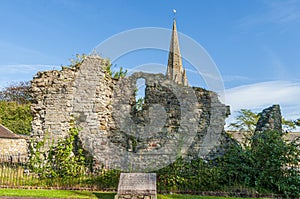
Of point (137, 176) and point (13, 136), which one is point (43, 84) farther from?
point (13, 136)

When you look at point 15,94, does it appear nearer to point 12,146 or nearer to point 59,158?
point 12,146

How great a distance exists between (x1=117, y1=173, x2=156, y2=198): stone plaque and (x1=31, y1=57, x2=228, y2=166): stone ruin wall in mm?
2844

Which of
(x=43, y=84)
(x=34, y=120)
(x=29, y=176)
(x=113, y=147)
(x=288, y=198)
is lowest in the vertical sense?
(x=288, y=198)

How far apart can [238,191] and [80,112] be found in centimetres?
666

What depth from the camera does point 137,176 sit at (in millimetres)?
8898

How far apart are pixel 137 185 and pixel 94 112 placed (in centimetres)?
464

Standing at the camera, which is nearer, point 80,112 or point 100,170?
point 100,170

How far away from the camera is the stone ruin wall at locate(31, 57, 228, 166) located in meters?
11.6

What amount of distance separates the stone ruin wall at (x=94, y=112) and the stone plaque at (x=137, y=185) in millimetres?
2844

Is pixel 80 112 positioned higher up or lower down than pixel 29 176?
higher up

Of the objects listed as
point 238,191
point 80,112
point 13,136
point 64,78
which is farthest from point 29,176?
point 13,136

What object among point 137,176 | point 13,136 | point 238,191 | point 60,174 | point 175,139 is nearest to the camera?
point 137,176

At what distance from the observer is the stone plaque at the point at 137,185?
795 centimetres

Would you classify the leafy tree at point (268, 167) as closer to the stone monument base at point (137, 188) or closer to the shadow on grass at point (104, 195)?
the stone monument base at point (137, 188)
